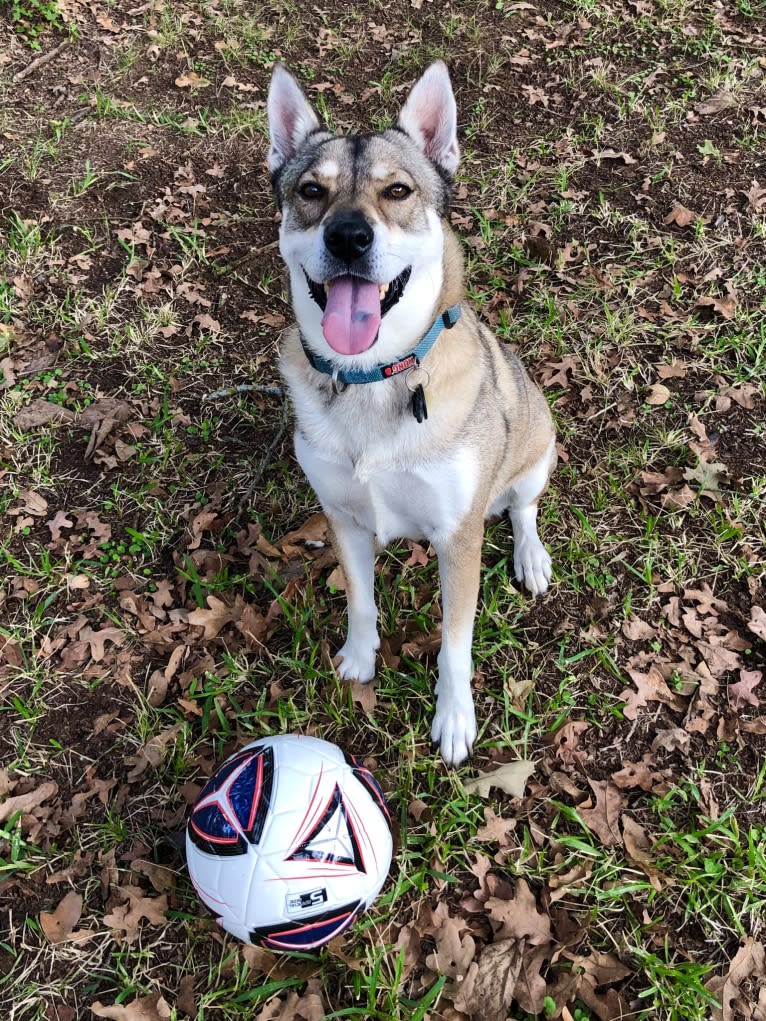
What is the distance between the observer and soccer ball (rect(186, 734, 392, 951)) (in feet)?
7.79

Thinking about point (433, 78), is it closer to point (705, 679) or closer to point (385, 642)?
point (385, 642)

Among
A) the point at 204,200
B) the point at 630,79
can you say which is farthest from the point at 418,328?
the point at 630,79

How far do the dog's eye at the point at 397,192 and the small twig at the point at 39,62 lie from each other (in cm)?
583

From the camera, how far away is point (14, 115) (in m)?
6.31

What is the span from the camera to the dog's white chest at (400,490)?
2803mm

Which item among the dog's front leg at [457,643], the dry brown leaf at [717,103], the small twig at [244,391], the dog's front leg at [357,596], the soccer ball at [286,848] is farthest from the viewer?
the dry brown leaf at [717,103]

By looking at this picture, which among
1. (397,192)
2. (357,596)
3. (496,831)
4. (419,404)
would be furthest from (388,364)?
(496,831)

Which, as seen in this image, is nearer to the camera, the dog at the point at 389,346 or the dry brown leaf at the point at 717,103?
the dog at the point at 389,346

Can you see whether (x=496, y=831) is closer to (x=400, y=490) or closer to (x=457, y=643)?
(x=457, y=643)

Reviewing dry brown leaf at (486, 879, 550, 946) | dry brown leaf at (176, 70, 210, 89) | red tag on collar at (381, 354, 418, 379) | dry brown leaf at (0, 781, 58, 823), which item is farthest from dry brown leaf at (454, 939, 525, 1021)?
dry brown leaf at (176, 70, 210, 89)

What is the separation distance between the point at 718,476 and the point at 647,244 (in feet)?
7.22

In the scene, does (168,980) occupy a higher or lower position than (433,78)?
lower

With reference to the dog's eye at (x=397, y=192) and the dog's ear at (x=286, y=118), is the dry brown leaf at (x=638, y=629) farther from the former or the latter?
the dog's ear at (x=286, y=118)

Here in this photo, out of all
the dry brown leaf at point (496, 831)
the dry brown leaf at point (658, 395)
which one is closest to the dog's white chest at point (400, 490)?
the dry brown leaf at point (496, 831)
